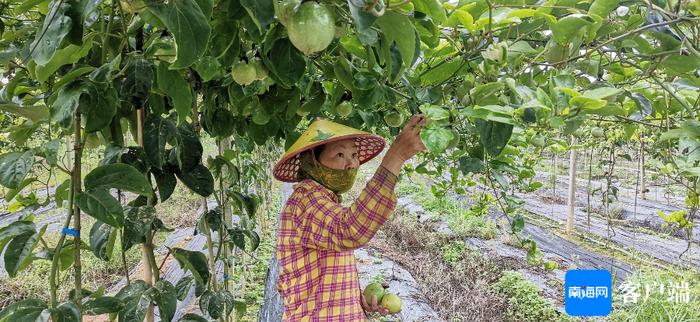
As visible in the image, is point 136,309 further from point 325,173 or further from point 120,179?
point 325,173

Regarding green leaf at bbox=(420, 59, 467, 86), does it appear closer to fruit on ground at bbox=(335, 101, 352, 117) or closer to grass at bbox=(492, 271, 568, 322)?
fruit on ground at bbox=(335, 101, 352, 117)

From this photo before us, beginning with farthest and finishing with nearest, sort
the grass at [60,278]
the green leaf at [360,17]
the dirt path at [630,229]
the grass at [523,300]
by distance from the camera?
the dirt path at [630,229] < the grass at [60,278] < the grass at [523,300] < the green leaf at [360,17]

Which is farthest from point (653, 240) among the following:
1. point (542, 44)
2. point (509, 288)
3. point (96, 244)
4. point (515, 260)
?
point (96, 244)

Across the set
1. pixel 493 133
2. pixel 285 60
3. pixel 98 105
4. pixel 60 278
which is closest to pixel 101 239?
pixel 98 105

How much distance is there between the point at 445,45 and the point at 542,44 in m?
0.19

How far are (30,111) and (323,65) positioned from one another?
1.76 ft

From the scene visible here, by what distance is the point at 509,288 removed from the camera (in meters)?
4.11

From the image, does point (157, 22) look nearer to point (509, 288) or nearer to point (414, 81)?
point (414, 81)

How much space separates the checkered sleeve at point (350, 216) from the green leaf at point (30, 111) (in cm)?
67

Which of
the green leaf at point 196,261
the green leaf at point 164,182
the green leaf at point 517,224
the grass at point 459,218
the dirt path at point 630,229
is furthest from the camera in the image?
the grass at point 459,218

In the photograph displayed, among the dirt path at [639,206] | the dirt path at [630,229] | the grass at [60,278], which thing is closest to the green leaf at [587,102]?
the grass at [60,278]

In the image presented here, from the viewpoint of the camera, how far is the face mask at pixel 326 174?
57.1 inches

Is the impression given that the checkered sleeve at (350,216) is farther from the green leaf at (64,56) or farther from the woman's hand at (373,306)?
the green leaf at (64,56)

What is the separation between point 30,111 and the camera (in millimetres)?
852
